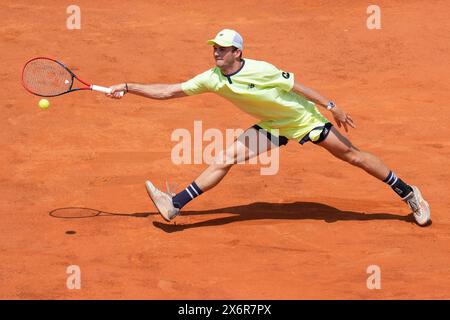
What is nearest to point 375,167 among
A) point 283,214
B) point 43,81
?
point 283,214

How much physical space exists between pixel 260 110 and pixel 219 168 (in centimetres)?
68

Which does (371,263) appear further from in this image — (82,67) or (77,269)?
(82,67)

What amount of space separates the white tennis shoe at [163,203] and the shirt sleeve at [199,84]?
1009mm

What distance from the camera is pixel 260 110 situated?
10211 mm

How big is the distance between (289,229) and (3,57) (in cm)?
637

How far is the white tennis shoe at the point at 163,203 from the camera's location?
34.1ft

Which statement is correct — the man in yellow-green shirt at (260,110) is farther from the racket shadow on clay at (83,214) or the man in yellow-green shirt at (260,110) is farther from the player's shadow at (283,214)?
the racket shadow on clay at (83,214)

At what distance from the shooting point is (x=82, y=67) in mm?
15016

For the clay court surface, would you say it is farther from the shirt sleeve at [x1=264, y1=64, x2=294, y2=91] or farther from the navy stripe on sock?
the shirt sleeve at [x1=264, y1=64, x2=294, y2=91]

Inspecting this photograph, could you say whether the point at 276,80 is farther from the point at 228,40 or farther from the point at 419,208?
the point at 419,208

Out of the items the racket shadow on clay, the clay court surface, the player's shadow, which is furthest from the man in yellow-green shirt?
the racket shadow on clay

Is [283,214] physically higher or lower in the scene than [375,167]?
lower

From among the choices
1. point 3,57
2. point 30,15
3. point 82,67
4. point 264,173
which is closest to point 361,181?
point 264,173

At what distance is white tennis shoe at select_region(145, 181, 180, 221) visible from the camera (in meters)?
10.4
